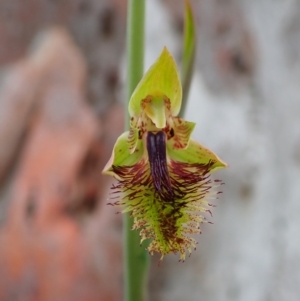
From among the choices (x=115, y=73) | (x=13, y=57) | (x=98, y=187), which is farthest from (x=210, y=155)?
(x=13, y=57)

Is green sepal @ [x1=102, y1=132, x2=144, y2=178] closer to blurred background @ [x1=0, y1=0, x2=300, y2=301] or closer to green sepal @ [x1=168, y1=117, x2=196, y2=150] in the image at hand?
green sepal @ [x1=168, y1=117, x2=196, y2=150]

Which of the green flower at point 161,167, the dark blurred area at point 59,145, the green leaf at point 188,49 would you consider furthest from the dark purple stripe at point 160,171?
the dark blurred area at point 59,145

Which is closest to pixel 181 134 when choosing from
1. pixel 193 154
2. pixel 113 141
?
pixel 193 154

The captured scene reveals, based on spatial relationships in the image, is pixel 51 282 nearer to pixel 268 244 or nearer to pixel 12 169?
pixel 12 169

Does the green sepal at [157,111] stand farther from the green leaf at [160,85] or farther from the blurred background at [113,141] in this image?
the blurred background at [113,141]

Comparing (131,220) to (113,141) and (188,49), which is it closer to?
(188,49)

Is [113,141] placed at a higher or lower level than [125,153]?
higher

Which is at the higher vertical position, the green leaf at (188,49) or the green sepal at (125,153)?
the green leaf at (188,49)
